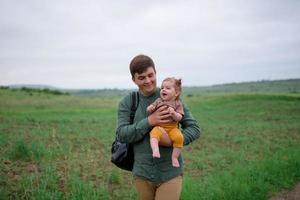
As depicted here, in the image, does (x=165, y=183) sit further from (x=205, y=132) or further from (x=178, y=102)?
(x=205, y=132)

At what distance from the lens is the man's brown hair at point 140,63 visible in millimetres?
3455

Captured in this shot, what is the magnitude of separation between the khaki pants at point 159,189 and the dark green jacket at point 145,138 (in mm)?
59

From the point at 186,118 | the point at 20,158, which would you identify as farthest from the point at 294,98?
the point at 186,118

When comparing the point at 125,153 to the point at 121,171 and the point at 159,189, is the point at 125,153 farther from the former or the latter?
the point at 121,171

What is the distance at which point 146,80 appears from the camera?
3488 millimetres

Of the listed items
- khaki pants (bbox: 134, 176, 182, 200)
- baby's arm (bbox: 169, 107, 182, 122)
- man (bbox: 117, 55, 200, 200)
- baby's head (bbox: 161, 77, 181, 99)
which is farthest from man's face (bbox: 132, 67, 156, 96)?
khaki pants (bbox: 134, 176, 182, 200)

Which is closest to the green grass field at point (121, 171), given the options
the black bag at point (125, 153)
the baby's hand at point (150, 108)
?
the black bag at point (125, 153)

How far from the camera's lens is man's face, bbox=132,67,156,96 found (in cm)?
347

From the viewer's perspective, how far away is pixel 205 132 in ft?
62.0

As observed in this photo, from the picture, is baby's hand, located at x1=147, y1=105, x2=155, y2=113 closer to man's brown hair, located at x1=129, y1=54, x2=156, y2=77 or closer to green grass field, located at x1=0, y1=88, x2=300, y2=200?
man's brown hair, located at x1=129, y1=54, x2=156, y2=77

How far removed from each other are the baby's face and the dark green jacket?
0.18 meters

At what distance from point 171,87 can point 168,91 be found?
59 mm

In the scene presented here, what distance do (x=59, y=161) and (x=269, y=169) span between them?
Answer: 517 centimetres

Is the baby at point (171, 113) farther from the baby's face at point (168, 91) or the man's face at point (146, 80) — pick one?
the man's face at point (146, 80)
